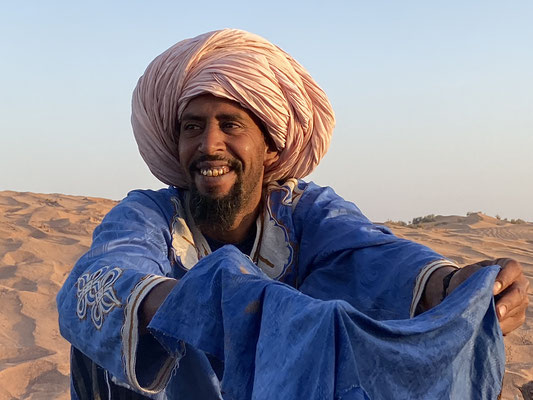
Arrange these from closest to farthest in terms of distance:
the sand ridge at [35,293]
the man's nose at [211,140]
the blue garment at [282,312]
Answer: the blue garment at [282,312], the man's nose at [211,140], the sand ridge at [35,293]

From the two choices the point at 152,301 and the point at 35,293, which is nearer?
the point at 152,301

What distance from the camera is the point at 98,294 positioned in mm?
2215

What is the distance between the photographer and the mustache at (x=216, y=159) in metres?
3.04

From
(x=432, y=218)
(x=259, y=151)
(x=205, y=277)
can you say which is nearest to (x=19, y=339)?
(x=259, y=151)

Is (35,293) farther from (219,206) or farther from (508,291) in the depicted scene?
(508,291)

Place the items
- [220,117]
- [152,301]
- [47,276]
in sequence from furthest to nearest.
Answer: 1. [47,276]
2. [220,117]
3. [152,301]

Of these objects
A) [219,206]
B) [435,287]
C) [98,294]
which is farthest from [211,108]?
[435,287]

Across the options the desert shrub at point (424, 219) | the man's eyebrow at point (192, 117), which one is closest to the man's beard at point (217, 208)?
the man's eyebrow at point (192, 117)

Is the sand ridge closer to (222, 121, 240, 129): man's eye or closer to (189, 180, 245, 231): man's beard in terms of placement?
(189, 180, 245, 231): man's beard

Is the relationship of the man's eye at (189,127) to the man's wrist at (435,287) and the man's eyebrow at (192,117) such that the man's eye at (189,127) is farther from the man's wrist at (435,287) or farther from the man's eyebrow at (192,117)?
the man's wrist at (435,287)

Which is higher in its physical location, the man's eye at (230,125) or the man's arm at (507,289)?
the man's eye at (230,125)

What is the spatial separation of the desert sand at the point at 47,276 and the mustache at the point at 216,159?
175 centimetres

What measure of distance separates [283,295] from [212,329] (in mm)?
238

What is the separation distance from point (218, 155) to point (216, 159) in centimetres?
2
